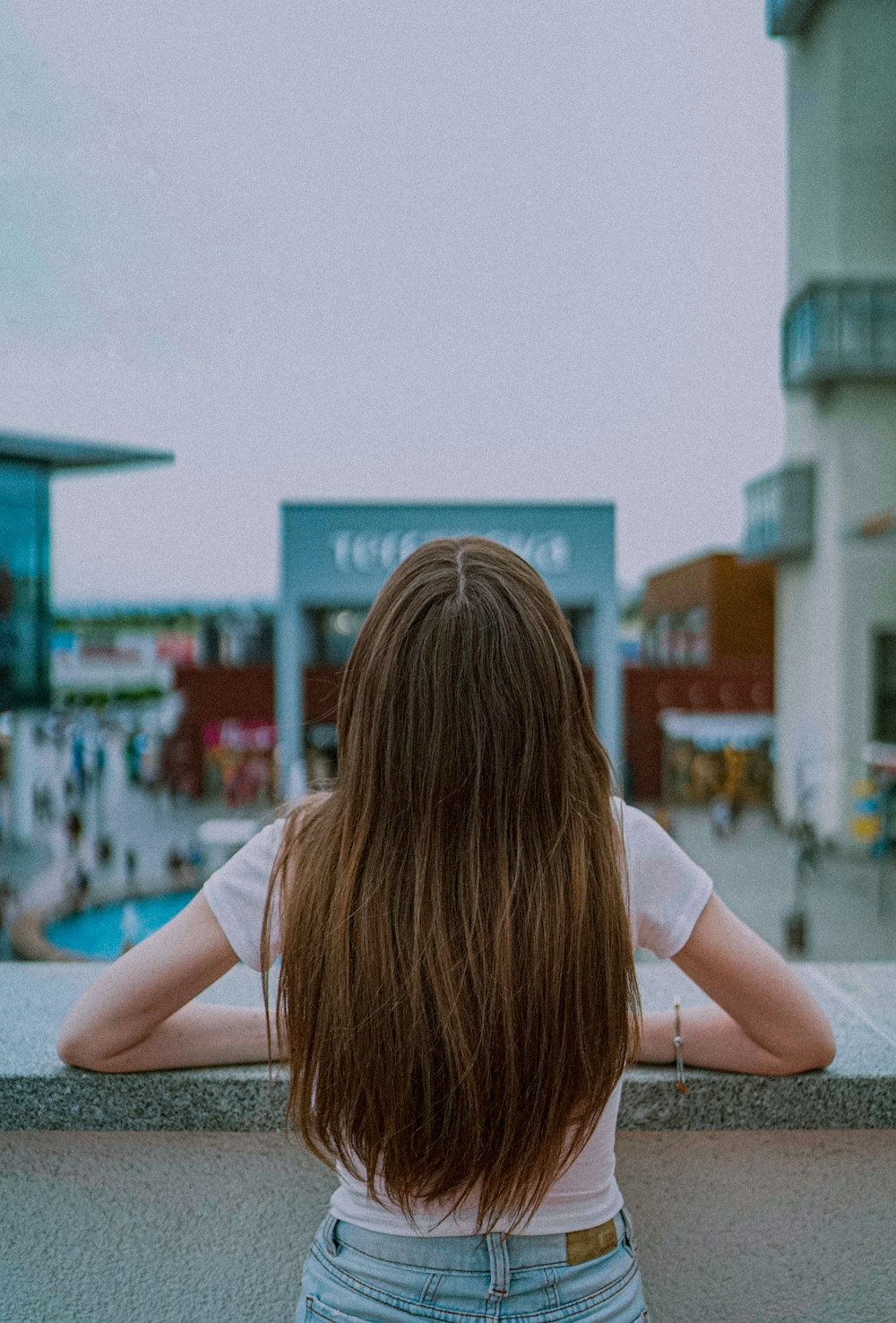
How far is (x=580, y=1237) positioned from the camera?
27.8 inches

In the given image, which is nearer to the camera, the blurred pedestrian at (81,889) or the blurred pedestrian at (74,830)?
the blurred pedestrian at (81,889)

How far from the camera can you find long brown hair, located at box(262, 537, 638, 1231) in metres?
0.64

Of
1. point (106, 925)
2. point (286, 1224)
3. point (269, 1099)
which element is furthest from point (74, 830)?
point (269, 1099)

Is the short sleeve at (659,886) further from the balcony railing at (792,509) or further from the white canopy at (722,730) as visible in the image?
the white canopy at (722,730)

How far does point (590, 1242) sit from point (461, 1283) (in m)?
0.10

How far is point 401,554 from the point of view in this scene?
958cm

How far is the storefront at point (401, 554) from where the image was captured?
30.1ft

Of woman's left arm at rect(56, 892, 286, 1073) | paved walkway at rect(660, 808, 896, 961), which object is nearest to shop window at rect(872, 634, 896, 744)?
paved walkway at rect(660, 808, 896, 961)

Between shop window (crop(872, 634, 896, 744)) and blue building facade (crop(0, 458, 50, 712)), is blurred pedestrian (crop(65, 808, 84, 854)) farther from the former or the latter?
shop window (crop(872, 634, 896, 744))

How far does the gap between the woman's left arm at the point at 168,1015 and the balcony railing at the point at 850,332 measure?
40.8ft

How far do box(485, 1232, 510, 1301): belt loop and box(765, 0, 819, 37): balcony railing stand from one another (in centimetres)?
1376

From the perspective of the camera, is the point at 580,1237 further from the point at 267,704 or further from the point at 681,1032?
the point at 267,704

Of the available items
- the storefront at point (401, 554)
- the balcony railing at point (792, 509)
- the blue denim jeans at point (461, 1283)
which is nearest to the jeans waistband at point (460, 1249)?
the blue denim jeans at point (461, 1283)

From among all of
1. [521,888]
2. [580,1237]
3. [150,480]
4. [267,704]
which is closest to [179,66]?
[521,888]
